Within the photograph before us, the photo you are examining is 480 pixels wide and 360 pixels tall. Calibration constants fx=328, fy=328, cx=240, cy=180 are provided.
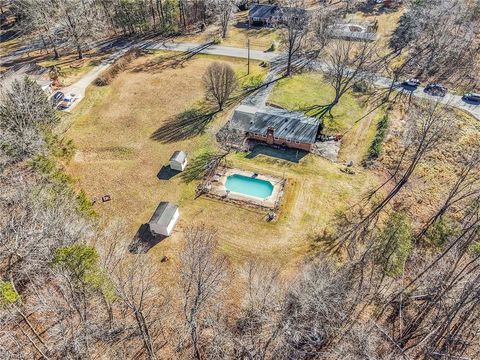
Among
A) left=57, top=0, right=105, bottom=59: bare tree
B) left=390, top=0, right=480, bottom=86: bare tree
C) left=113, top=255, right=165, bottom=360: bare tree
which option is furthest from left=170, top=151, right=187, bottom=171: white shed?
left=390, top=0, right=480, bottom=86: bare tree

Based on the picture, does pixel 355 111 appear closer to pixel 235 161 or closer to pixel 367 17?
pixel 235 161

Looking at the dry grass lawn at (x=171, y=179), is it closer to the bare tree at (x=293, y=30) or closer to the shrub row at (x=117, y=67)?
the shrub row at (x=117, y=67)

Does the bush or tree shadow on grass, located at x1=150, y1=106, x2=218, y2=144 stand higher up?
the bush

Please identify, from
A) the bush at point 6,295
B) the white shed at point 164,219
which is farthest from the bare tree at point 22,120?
the bush at point 6,295

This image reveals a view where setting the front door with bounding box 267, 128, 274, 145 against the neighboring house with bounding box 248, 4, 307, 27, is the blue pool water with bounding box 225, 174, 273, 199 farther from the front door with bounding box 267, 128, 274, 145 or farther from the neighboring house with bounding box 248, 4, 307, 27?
the neighboring house with bounding box 248, 4, 307, 27

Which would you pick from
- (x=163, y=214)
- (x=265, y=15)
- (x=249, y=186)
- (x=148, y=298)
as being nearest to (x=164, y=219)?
(x=163, y=214)

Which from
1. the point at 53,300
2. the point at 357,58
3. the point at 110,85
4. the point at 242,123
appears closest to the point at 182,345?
the point at 53,300
